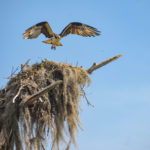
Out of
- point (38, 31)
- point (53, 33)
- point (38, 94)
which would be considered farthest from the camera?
point (53, 33)

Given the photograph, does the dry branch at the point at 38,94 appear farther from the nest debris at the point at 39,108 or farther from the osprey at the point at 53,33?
the osprey at the point at 53,33

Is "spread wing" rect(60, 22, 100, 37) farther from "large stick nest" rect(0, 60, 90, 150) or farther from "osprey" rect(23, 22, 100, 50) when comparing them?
"large stick nest" rect(0, 60, 90, 150)

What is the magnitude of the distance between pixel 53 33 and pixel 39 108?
4.73 m

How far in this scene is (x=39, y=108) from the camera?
7.88 meters

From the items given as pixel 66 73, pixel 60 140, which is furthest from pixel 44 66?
pixel 60 140

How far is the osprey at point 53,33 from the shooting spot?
37.1 ft

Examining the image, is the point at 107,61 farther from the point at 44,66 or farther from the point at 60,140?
the point at 60,140

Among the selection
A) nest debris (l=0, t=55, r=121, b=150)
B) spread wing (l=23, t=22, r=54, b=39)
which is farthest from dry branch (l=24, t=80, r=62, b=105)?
spread wing (l=23, t=22, r=54, b=39)

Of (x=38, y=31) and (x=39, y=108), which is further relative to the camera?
(x=38, y=31)

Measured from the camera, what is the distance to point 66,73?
26.6 ft

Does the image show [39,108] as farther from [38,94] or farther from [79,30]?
[79,30]

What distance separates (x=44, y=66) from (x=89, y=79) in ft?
3.48

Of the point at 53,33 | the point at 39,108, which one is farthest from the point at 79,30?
the point at 39,108

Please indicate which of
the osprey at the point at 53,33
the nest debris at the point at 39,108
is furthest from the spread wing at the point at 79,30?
the nest debris at the point at 39,108
